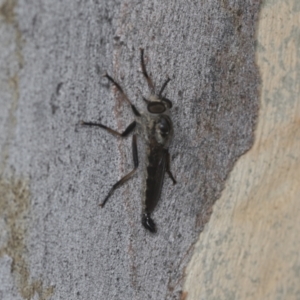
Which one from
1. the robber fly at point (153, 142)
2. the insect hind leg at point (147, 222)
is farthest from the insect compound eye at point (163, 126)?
the insect hind leg at point (147, 222)

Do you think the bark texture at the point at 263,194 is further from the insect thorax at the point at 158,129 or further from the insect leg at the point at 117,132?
the insect leg at the point at 117,132

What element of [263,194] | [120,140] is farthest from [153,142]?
[263,194]

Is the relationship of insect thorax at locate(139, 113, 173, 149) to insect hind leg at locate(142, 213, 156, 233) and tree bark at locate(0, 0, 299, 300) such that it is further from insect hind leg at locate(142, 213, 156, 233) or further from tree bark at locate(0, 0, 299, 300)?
insect hind leg at locate(142, 213, 156, 233)

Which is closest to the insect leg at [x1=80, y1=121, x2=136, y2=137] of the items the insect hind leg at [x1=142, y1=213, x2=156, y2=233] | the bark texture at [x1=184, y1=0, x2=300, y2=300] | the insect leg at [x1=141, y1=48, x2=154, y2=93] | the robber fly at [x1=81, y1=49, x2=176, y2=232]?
the robber fly at [x1=81, y1=49, x2=176, y2=232]

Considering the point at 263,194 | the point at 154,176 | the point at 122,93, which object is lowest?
the point at 263,194

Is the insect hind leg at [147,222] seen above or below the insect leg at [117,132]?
below

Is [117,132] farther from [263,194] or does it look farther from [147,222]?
[263,194]
